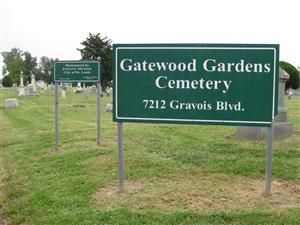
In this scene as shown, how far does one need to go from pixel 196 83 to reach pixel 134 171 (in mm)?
1882

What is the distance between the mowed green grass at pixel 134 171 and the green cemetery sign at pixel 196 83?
3.32ft

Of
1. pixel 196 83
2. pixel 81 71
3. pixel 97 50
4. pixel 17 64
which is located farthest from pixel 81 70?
pixel 17 64

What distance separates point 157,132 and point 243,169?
4.21 m

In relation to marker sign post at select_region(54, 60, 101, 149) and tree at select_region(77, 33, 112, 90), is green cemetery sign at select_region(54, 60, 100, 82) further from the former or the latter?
tree at select_region(77, 33, 112, 90)

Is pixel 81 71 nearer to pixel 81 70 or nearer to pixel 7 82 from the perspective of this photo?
pixel 81 70

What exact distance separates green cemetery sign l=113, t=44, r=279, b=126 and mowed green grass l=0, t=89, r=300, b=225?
1.01 metres

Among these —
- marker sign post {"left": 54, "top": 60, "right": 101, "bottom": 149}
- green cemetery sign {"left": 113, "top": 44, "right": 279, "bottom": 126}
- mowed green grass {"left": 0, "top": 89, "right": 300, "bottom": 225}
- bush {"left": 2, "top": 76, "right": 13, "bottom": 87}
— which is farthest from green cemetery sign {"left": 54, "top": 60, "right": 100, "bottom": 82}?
bush {"left": 2, "top": 76, "right": 13, "bottom": 87}

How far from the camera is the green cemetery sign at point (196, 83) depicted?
16.0 feet

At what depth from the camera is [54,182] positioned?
5906mm

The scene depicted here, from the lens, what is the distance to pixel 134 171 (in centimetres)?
620

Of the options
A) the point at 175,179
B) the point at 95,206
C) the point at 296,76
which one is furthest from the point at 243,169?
the point at 296,76

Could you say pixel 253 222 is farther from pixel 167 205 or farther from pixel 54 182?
pixel 54 182

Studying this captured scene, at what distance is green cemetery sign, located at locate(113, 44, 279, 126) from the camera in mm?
4891

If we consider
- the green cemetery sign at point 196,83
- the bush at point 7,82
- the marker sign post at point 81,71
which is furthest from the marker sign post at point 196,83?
the bush at point 7,82
